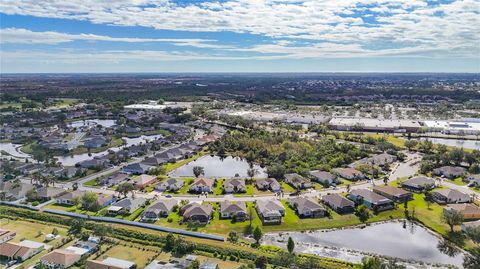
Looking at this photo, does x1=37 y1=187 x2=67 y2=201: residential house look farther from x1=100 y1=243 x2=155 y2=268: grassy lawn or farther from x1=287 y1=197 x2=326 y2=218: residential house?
x1=287 y1=197 x2=326 y2=218: residential house

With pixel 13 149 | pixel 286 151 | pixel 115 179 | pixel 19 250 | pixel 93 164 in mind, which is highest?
pixel 286 151

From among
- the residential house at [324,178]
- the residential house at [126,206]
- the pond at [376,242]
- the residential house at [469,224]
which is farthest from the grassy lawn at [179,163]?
the residential house at [469,224]

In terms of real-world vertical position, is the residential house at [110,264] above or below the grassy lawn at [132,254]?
above

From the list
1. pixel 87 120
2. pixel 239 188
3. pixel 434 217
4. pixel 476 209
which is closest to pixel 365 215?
pixel 434 217

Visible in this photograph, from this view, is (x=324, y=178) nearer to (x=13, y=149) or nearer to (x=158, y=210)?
(x=158, y=210)

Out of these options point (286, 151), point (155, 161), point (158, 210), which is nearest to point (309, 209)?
point (158, 210)

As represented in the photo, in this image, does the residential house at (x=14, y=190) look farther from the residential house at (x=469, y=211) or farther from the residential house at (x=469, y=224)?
the residential house at (x=469, y=211)

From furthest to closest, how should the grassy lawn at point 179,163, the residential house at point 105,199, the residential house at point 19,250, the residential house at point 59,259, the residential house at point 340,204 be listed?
the grassy lawn at point 179,163 → the residential house at point 105,199 → the residential house at point 340,204 → the residential house at point 19,250 → the residential house at point 59,259
